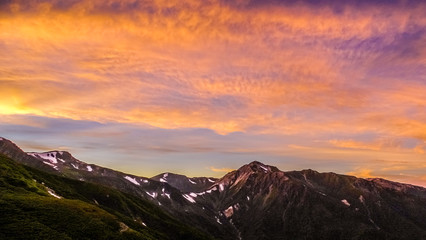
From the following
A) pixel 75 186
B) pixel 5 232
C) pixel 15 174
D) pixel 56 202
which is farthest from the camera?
pixel 75 186

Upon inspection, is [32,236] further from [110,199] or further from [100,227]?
[110,199]

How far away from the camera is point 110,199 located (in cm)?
18838

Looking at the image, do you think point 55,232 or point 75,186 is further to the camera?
point 75,186

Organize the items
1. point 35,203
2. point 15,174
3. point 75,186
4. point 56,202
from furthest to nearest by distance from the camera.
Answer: point 75,186 → point 15,174 → point 56,202 → point 35,203

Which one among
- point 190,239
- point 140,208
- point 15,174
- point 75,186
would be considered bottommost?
point 190,239

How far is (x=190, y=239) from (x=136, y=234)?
10143cm

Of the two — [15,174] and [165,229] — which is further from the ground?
[15,174]

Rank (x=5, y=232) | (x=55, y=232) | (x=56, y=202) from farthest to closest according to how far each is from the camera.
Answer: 1. (x=56, y=202)
2. (x=55, y=232)
3. (x=5, y=232)

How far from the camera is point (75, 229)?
65.4 m

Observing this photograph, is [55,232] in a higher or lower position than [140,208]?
higher

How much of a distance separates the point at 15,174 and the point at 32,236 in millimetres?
45254

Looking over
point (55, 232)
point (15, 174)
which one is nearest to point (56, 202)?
point (55, 232)

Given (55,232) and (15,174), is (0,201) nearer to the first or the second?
(55,232)

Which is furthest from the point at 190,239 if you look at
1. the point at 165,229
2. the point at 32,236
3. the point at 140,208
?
the point at 32,236
